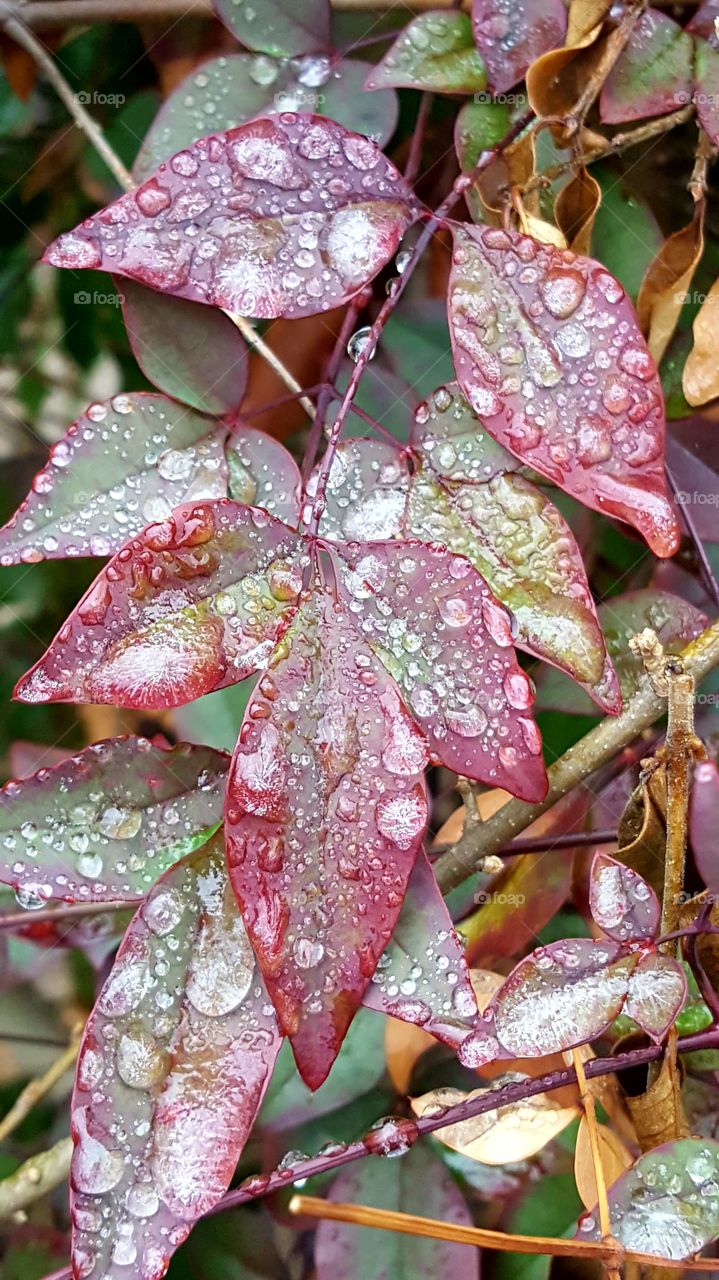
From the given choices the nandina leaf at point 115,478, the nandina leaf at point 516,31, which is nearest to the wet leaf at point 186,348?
the nandina leaf at point 115,478

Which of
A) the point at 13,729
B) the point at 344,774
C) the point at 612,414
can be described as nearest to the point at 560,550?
the point at 612,414

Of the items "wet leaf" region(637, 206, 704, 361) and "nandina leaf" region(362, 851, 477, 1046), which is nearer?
"nandina leaf" region(362, 851, 477, 1046)

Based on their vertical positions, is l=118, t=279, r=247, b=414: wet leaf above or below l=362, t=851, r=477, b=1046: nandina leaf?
above

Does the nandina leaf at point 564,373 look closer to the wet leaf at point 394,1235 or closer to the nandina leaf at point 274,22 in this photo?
the nandina leaf at point 274,22

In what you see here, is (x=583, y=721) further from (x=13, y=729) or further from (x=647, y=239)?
(x=13, y=729)

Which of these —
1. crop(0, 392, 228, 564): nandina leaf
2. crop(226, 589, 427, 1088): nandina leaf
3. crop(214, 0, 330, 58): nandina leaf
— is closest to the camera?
crop(226, 589, 427, 1088): nandina leaf

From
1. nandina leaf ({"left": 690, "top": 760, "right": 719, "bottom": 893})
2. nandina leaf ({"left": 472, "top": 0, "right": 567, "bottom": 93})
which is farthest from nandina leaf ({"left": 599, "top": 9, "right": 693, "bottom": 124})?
nandina leaf ({"left": 690, "top": 760, "right": 719, "bottom": 893})

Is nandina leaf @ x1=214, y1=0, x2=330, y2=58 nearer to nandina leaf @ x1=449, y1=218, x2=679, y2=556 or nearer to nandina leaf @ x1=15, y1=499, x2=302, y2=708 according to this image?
nandina leaf @ x1=449, y1=218, x2=679, y2=556

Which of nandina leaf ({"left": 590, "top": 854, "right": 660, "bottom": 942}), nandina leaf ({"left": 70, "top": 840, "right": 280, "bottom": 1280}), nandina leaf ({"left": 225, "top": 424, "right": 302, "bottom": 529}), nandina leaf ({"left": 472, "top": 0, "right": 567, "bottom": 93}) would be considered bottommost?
nandina leaf ({"left": 70, "top": 840, "right": 280, "bottom": 1280})
